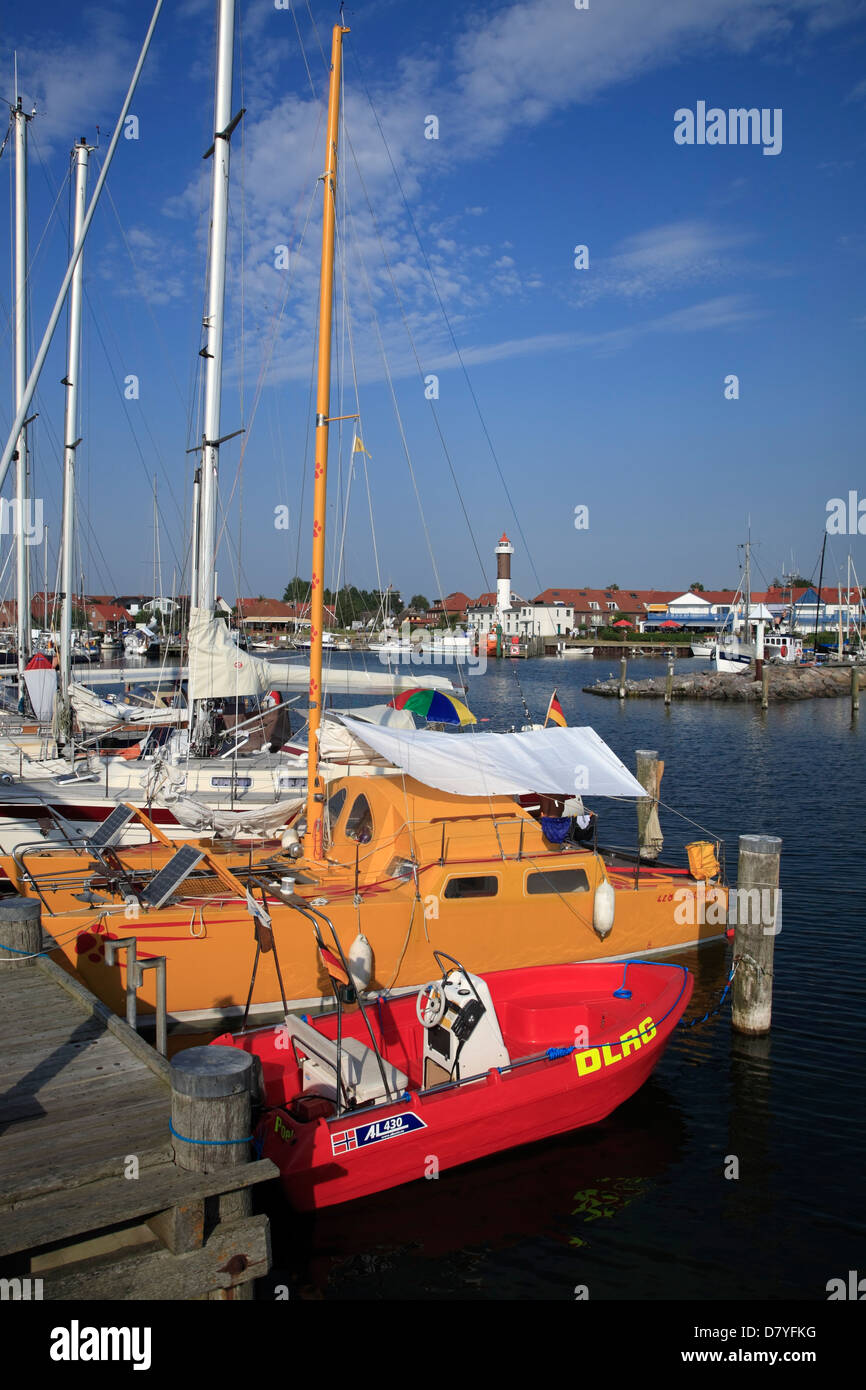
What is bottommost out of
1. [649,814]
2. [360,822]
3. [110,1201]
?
[649,814]

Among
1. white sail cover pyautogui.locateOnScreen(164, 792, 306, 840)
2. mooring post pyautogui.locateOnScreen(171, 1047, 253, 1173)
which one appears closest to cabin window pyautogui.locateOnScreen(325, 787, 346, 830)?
white sail cover pyautogui.locateOnScreen(164, 792, 306, 840)

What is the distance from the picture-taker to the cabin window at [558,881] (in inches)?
493

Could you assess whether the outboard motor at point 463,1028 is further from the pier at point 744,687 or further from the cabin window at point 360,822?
the pier at point 744,687

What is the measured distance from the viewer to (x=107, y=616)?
5236 inches

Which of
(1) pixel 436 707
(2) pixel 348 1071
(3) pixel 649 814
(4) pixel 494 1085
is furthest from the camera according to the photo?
(3) pixel 649 814

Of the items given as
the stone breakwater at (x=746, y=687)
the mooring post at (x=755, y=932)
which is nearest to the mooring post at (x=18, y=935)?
the mooring post at (x=755, y=932)

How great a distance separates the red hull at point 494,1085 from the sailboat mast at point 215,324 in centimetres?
1181

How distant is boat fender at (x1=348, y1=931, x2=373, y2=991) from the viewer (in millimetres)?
11023

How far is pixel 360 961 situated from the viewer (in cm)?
1103

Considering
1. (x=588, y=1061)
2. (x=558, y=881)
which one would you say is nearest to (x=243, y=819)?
(x=558, y=881)

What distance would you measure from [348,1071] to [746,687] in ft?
204

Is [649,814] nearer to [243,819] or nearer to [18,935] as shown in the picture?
[243,819]
